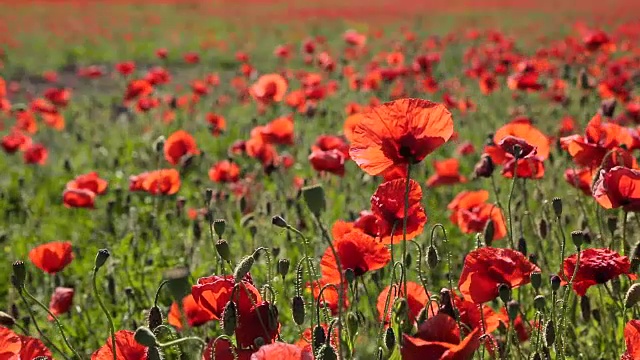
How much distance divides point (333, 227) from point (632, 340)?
0.86 m

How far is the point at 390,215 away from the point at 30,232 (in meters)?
2.75

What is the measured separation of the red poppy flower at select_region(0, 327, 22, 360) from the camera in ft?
4.53

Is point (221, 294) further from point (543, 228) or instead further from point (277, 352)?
Result: point (543, 228)

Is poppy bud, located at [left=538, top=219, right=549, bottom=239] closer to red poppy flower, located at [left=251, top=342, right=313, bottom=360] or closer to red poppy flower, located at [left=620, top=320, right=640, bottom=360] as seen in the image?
red poppy flower, located at [left=620, top=320, right=640, bottom=360]

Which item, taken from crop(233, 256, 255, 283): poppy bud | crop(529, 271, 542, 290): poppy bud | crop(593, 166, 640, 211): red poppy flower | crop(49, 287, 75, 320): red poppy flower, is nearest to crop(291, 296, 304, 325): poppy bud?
crop(233, 256, 255, 283): poppy bud

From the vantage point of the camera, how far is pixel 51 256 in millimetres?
2539

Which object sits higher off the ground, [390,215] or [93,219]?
[390,215]

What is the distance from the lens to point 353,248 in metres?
1.78

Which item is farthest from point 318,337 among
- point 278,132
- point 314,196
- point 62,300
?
point 278,132

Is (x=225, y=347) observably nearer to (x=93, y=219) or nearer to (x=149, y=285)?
(x=149, y=285)

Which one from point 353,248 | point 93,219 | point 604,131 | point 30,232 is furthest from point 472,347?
point 93,219

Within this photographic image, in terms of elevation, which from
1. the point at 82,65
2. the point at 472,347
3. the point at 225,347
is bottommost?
the point at 82,65

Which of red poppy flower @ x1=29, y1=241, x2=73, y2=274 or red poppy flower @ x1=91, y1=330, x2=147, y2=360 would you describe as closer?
red poppy flower @ x1=91, y1=330, x2=147, y2=360

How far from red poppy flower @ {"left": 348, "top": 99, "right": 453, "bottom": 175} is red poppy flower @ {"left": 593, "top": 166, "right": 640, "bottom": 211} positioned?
476 millimetres
